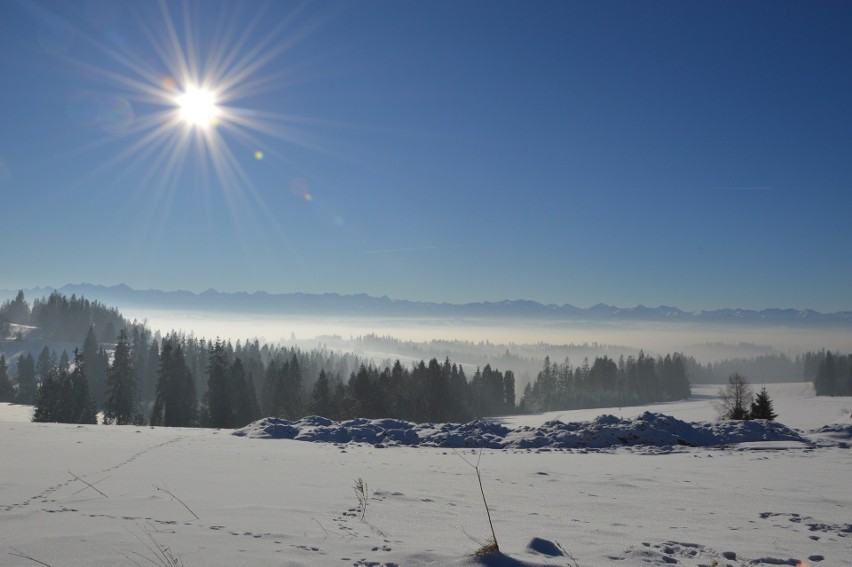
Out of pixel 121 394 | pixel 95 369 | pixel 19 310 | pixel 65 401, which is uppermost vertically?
pixel 19 310

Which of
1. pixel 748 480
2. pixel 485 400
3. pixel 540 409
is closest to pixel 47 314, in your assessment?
pixel 485 400

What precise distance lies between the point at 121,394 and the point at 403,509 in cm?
5822

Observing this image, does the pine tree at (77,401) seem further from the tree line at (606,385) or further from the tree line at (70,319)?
the tree line at (70,319)

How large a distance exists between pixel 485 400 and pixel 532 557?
88.1 meters

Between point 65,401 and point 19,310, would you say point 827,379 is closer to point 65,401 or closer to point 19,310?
point 65,401

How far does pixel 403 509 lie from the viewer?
7168 millimetres

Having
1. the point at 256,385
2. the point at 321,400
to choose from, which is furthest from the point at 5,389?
the point at 321,400

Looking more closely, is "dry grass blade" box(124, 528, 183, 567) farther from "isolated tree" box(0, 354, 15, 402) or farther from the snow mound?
"isolated tree" box(0, 354, 15, 402)

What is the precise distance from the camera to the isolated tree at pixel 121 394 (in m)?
52.5

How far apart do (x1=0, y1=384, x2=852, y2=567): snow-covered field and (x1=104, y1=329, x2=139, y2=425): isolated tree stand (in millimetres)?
44980

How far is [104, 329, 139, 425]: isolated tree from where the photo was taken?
2066 inches

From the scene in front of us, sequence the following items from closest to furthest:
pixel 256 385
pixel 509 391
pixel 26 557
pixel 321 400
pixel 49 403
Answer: pixel 26 557 < pixel 49 403 < pixel 321 400 < pixel 256 385 < pixel 509 391

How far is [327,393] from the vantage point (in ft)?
171

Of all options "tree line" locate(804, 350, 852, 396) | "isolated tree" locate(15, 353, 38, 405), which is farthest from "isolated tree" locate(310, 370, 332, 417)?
"tree line" locate(804, 350, 852, 396)
